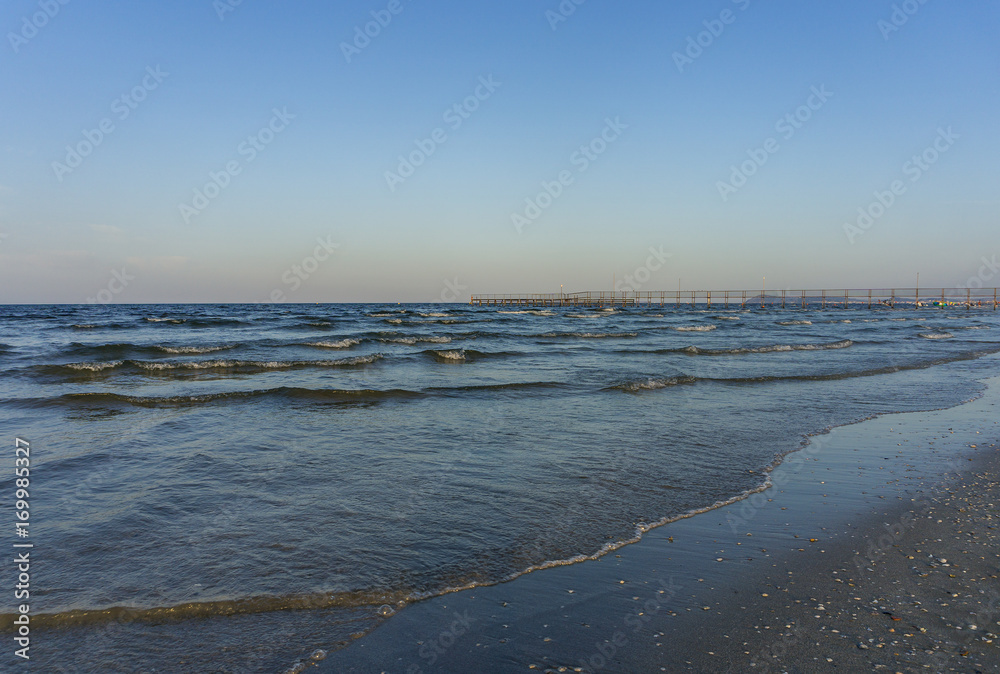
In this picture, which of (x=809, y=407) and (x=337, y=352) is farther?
(x=337, y=352)

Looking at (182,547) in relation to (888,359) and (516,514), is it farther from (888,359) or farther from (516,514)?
(888,359)

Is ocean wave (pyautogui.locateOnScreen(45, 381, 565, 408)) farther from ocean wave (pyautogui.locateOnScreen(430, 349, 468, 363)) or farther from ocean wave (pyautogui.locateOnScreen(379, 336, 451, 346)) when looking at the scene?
ocean wave (pyautogui.locateOnScreen(379, 336, 451, 346))

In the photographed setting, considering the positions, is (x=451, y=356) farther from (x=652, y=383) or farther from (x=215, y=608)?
(x=215, y=608)

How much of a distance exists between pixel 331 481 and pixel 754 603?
4.16 meters

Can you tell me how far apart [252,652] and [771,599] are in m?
3.00

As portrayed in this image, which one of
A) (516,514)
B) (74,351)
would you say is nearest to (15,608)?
(516,514)

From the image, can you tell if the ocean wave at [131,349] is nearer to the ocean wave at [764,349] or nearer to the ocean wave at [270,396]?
the ocean wave at [270,396]

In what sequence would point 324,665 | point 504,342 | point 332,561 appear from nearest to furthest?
point 324,665 < point 332,561 < point 504,342

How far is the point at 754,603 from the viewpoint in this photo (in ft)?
11.1

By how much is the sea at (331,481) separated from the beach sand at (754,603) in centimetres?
28

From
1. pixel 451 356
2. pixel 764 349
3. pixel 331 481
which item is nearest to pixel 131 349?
pixel 451 356

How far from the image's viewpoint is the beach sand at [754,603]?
112 inches

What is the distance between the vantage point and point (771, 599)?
3.42m

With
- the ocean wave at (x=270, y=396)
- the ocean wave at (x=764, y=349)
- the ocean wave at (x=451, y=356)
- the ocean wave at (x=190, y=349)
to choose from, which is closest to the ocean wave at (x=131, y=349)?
the ocean wave at (x=190, y=349)
